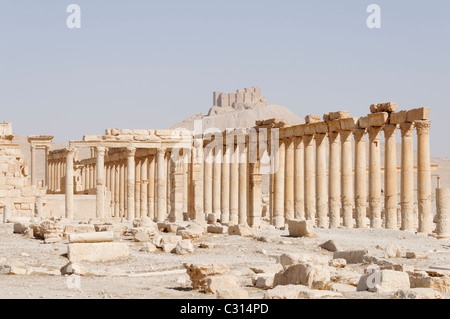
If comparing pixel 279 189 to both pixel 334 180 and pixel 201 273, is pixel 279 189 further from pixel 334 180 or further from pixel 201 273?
pixel 201 273

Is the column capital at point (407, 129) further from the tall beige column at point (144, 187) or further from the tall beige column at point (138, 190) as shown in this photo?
the tall beige column at point (138, 190)

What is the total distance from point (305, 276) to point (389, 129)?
21.0 metres

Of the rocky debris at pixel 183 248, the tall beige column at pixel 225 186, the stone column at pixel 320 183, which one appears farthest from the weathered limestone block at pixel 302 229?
the tall beige column at pixel 225 186

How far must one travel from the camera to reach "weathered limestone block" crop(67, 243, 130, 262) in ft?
68.9

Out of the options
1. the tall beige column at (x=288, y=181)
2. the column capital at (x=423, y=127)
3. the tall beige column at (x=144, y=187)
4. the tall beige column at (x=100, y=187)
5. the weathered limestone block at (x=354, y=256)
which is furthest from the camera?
the tall beige column at (x=144, y=187)

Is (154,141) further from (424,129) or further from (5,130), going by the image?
(424,129)

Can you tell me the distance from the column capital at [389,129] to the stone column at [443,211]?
3.67 metres

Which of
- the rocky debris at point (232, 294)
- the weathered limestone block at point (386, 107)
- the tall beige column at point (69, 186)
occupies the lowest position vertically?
the rocky debris at point (232, 294)

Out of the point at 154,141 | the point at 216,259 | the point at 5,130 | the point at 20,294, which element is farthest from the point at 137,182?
the point at 20,294

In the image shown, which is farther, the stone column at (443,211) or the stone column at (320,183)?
the stone column at (320,183)

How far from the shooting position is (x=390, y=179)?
34.9 metres

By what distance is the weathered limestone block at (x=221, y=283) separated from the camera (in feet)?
46.1

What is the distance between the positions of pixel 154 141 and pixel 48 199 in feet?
27.5

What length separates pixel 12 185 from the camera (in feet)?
131
